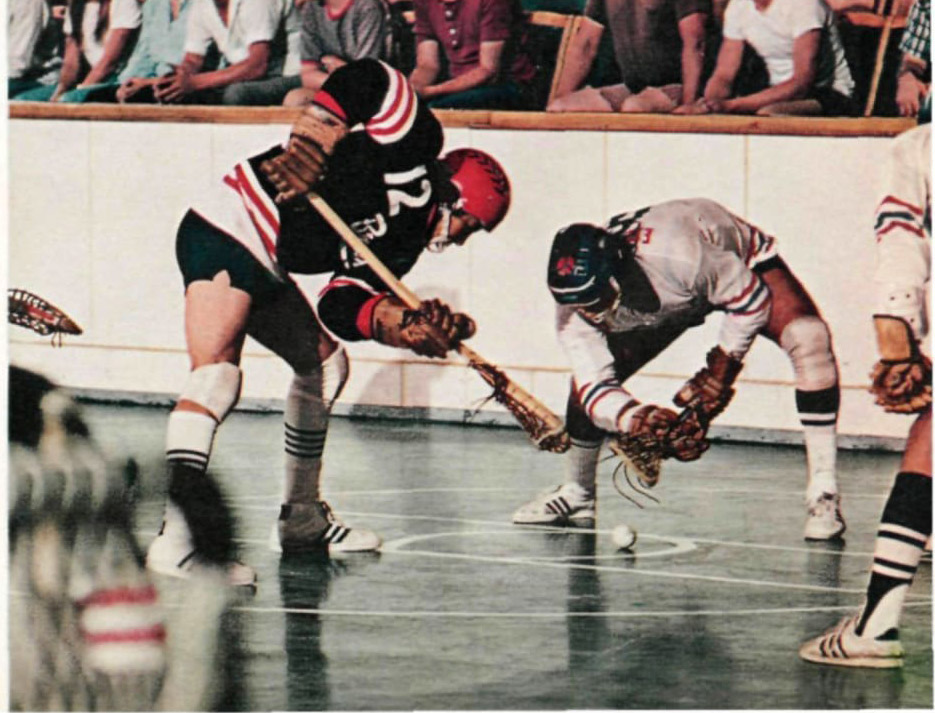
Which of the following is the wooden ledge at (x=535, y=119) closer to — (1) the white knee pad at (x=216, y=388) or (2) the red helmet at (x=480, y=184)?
(2) the red helmet at (x=480, y=184)

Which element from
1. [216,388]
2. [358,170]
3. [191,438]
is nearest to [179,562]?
[191,438]

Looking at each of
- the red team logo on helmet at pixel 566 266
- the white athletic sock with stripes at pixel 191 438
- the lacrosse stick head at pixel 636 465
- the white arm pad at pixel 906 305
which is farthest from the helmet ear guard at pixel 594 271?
the white arm pad at pixel 906 305

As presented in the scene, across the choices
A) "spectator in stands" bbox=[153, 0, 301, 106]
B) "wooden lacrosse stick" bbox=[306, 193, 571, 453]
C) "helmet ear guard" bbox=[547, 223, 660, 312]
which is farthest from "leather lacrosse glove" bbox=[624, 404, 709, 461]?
"spectator in stands" bbox=[153, 0, 301, 106]

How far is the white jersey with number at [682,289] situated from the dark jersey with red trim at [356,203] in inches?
25.0

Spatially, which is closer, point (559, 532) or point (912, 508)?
point (912, 508)

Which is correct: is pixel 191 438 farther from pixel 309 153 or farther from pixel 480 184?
pixel 480 184

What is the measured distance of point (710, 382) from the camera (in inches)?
229

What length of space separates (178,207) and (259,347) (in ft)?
2.45

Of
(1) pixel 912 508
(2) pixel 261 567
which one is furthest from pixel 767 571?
(2) pixel 261 567

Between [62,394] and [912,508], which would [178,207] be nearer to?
[912,508]

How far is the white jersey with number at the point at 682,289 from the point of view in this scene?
5637 mm

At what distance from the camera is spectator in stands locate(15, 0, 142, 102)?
5988 millimetres

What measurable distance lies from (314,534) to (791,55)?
2.02 metres

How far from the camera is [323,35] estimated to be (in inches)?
232
